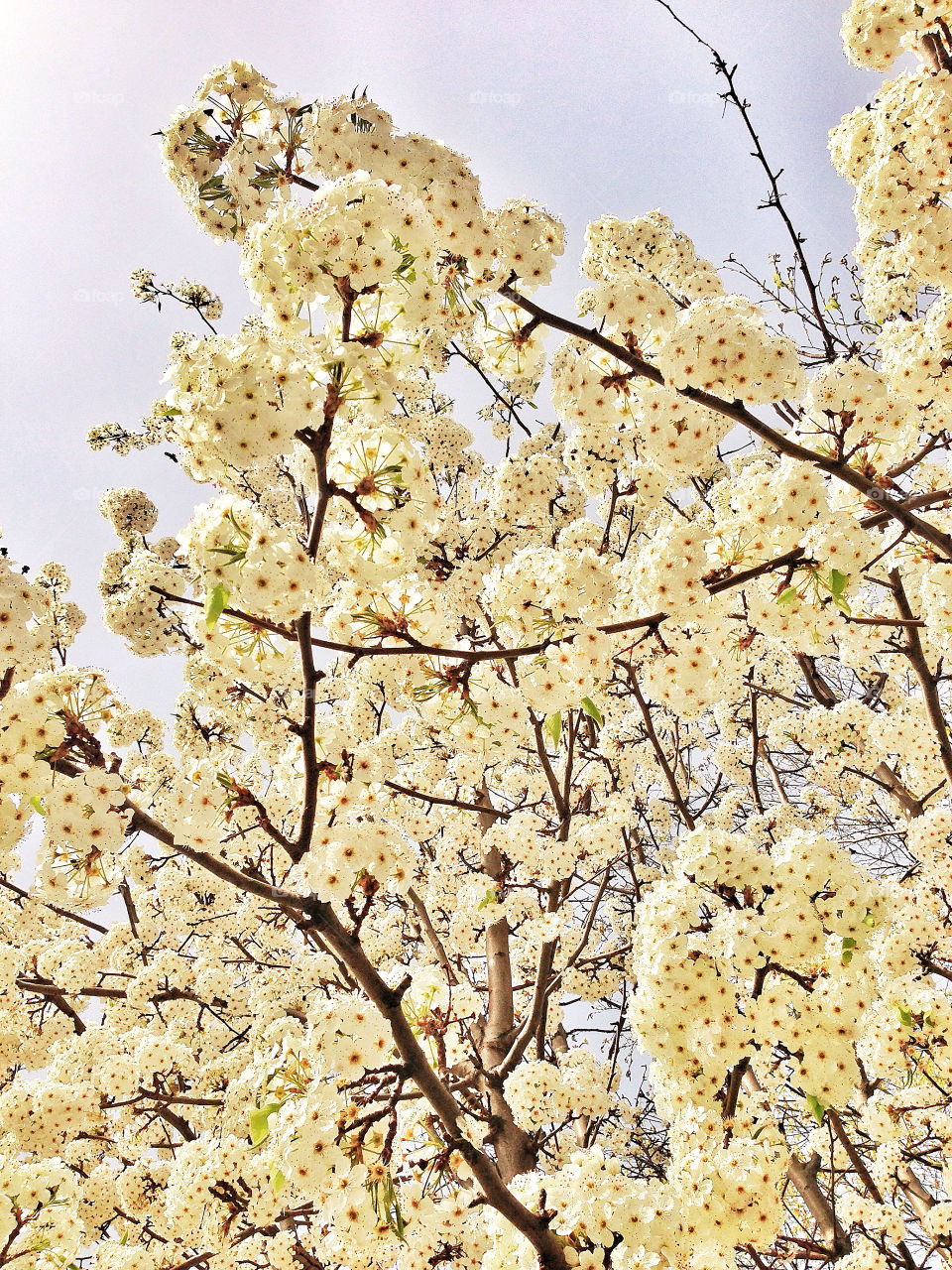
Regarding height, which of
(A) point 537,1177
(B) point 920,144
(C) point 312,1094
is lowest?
(A) point 537,1177

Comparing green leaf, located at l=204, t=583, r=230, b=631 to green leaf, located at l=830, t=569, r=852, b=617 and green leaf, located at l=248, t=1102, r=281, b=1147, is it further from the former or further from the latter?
green leaf, located at l=830, t=569, r=852, b=617

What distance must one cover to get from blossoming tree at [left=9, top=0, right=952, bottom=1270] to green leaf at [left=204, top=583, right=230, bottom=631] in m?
0.01

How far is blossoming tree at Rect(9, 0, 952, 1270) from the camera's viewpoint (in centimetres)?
288

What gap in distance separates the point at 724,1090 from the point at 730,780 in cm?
798

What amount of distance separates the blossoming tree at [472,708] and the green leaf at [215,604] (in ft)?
0.04

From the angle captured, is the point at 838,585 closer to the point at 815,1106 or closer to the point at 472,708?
the point at 472,708

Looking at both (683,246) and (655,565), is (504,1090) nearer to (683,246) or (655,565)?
(655,565)

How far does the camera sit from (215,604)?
2559 millimetres

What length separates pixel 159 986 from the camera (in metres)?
7.21

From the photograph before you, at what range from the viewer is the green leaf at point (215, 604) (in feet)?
8.27

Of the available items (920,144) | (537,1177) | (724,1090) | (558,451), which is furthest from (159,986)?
(920,144)

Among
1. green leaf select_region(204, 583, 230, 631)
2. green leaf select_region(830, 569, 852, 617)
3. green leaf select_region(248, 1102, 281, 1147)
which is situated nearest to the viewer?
green leaf select_region(204, 583, 230, 631)

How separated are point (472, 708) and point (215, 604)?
174 centimetres

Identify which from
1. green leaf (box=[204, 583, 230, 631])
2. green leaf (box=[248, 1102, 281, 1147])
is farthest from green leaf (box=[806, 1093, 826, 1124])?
green leaf (box=[204, 583, 230, 631])
